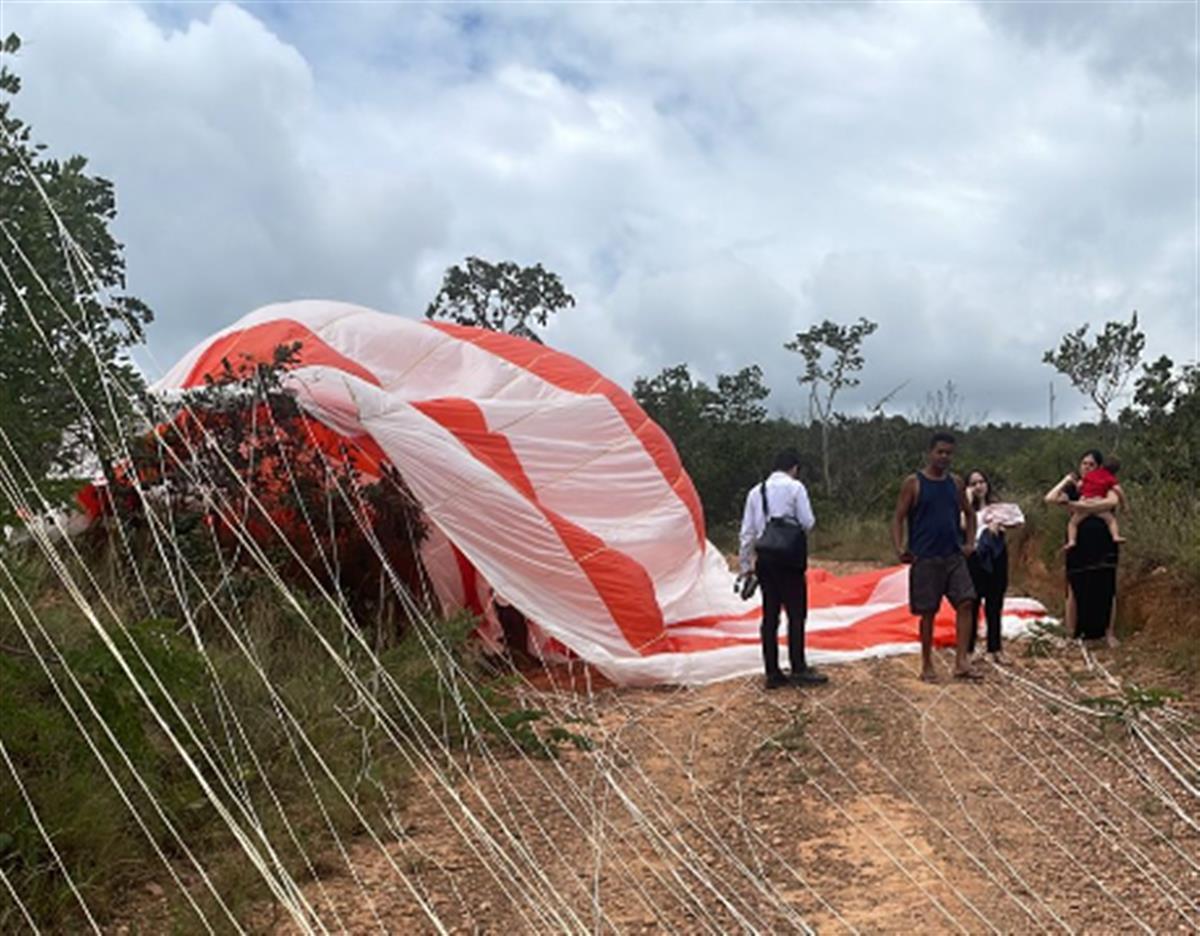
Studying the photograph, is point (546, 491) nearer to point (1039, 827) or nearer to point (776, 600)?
point (776, 600)

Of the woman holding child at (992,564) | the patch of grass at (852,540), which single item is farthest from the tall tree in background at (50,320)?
the patch of grass at (852,540)

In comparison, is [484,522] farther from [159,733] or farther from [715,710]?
[159,733]

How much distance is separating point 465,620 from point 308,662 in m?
0.90

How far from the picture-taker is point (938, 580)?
573cm

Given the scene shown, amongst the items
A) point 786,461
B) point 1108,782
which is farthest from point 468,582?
point 1108,782

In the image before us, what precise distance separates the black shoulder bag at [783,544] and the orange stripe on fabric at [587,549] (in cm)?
92

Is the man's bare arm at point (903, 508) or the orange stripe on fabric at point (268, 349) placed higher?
the orange stripe on fabric at point (268, 349)

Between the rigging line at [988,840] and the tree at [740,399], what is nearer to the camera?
the rigging line at [988,840]

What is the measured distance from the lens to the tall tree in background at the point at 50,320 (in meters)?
3.85

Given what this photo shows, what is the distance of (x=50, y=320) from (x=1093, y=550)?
18.0 ft

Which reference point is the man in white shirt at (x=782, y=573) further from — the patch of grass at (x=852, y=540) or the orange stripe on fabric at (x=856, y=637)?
the patch of grass at (x=852, y=540)

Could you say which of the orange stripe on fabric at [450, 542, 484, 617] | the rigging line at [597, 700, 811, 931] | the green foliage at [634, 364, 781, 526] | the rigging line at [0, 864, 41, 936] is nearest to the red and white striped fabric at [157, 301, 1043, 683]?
the orange stripe on fabric at [450, 542, 484, 617]

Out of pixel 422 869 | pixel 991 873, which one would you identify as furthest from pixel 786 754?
pixel 422 869

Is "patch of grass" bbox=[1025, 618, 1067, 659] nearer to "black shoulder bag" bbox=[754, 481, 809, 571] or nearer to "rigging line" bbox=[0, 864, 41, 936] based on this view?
"black shoulder bag" bbox=[754, 481, 809, 571]
